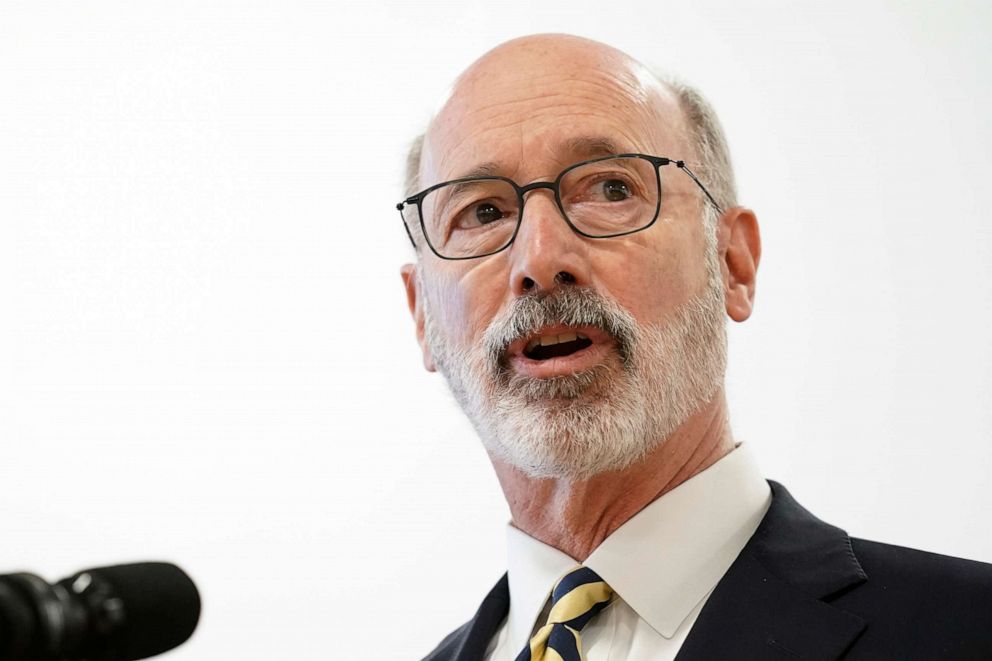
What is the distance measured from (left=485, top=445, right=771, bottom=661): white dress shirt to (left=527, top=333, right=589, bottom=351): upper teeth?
33 cm

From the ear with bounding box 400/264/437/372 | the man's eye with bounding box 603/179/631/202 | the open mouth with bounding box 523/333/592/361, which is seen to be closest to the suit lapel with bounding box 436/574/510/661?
the ear with bounding box 400/264/437/372

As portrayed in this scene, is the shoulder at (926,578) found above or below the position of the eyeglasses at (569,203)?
below

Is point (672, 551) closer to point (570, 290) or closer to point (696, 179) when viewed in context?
point (570, 290)

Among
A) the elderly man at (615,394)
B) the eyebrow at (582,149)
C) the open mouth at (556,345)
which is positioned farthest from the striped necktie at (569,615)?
the eyebrow at (582,149)

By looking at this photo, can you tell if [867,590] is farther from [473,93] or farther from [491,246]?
[473,93]

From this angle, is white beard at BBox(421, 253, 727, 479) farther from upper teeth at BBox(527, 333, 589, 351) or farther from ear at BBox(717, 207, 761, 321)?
ear at BBox(717, 207, 761, 321)

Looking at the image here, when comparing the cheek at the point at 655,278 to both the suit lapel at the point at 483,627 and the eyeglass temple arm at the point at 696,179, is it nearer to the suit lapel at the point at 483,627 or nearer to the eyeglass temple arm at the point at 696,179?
the eyeglass temple arm at the point at 696,179

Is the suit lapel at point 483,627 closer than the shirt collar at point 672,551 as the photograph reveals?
Result: No

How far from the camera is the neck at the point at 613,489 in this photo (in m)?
1.97

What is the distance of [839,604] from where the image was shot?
5.60 ft

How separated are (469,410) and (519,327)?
262 mm

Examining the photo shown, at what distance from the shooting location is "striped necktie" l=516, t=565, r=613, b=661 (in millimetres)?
1768

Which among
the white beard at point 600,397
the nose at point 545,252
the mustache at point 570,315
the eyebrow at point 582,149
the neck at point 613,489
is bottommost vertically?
the neck at point 613,489

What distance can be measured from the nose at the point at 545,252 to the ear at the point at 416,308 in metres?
0.44
